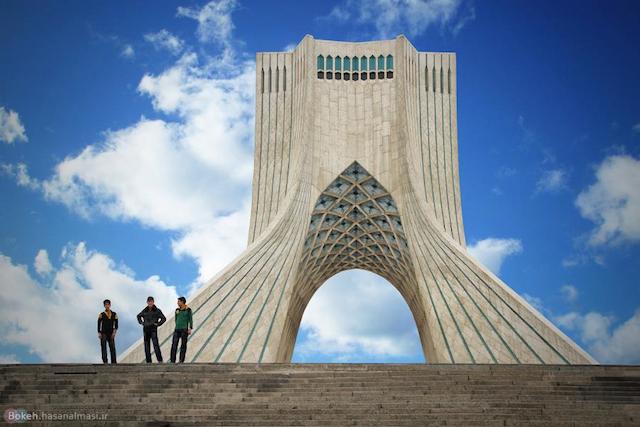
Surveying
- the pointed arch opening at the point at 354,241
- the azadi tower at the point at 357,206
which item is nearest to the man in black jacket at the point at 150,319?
the azadi tower at the point at 357,206

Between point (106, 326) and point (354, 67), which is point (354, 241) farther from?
point (106, 326)

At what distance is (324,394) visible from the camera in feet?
23.5

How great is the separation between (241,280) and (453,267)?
16.1ft

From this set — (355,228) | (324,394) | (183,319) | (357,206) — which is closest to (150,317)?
(183,319)

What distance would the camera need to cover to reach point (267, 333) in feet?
49.4

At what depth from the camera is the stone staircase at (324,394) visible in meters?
6.64

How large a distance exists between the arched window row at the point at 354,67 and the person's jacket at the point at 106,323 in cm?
1310

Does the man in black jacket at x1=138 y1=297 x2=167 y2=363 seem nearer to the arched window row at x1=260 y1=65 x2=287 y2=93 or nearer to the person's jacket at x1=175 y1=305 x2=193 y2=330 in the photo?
the person's jacket at x1=175 y1=305 x2=193 y2=330

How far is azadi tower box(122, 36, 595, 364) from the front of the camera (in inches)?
591

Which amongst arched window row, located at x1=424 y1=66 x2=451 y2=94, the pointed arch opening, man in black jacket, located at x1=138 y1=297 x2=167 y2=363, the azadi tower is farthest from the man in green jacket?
arched window row, located at x1=424 y1=66 x2=451 y2=94

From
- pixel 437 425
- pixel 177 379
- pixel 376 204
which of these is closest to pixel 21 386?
pixel 177 379

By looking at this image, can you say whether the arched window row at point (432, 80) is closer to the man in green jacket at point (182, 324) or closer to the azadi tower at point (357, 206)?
the azadi tower at point (357, 206)

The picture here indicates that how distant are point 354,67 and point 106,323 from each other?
44.9 ft

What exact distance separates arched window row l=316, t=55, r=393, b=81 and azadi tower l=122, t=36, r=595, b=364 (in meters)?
0.04
